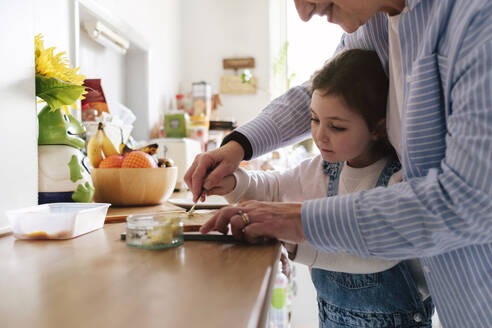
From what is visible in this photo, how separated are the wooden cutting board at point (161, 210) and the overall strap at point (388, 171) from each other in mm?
393

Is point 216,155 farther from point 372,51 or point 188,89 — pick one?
point 188,89

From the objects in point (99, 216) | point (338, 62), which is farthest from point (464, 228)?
point (99, 216)

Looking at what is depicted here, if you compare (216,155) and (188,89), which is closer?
(216,155)

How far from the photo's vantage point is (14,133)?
84cm

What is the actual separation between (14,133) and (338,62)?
2.37ft

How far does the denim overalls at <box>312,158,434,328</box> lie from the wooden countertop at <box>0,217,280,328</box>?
13.1 inches

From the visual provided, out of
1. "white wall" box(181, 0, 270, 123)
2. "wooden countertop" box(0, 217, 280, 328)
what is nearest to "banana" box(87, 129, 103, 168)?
"wooden countertop" box(0, 217, 280, 328)

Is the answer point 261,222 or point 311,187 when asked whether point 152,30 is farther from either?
point 261,222

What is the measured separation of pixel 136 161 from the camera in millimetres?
1189

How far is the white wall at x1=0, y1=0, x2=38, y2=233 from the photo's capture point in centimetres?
81

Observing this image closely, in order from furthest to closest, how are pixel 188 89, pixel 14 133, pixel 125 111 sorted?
pixel 188 89 → pixel 125 111 → pixel 14 133

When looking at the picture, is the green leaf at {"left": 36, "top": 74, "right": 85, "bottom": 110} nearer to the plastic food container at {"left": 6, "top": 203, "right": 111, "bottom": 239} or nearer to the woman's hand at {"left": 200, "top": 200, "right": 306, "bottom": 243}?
the plastic food container at {"left": 6, "top": 203, "right": 111, "bottom": 239}

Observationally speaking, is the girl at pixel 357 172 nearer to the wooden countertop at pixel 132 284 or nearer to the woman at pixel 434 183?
the woman at pixel 434 183

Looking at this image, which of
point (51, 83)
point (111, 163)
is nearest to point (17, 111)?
point (51, 83)
